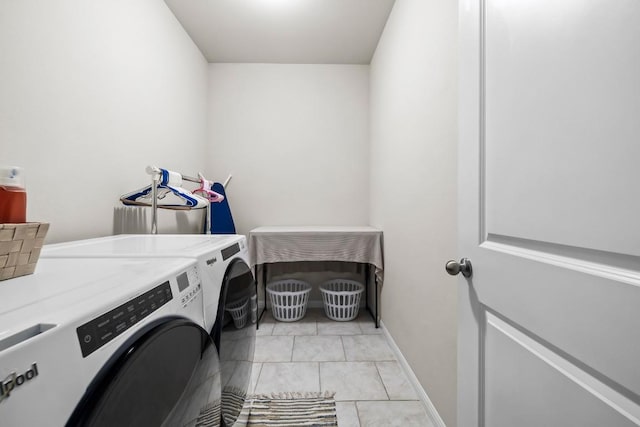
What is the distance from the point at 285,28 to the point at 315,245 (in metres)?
1.78

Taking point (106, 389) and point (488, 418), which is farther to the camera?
point (488, 418)

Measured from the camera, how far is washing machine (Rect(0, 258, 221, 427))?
31cm

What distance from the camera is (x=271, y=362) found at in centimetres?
195

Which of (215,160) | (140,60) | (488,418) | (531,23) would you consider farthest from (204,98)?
(488,418)

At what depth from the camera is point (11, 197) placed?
655 millimetres

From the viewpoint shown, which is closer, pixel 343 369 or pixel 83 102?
→ pixel 83 102

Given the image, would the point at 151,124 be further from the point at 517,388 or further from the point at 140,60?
the point at 517,388

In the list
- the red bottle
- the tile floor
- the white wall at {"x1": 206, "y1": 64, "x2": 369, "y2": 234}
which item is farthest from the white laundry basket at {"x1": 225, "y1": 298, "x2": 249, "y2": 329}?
the white wall at {"x1": 206, "y1": 64, "x2": 369, "y2": 234}

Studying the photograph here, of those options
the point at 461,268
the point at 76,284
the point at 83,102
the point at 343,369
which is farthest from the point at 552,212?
the point at 83,102

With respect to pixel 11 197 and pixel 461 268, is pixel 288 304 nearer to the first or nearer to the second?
pixel 461 268

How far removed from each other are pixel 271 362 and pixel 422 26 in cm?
218

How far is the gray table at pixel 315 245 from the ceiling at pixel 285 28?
5.39 ft

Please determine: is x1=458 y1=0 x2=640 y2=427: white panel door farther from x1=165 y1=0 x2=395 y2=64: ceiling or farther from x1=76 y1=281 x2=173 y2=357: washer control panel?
x1=165 y1=0 x2=395 y2=64: ceiling

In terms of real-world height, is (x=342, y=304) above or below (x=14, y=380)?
below
